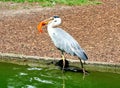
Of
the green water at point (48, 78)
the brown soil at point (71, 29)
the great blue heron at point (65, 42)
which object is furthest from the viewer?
the brown soil at point (71, 29)

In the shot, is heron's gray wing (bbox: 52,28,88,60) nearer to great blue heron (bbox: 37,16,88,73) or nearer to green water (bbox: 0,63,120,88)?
Answer: great blue heron (bbox: 37,16,88,73)

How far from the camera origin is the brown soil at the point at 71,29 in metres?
9.90

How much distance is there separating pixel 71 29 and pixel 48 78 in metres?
3.68

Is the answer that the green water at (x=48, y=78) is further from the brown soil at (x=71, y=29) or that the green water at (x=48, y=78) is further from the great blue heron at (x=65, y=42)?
the brown soil at (x=71, y=29)

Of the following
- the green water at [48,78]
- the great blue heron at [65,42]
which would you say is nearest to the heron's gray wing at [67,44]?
the great blue heron at [65,42]

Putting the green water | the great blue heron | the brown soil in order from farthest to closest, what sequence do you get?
the brown soil < the great blue heron < the green water

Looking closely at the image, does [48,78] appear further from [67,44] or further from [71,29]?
[71,29]

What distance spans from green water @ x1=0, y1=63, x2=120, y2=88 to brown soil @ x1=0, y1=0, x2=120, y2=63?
0.68 m

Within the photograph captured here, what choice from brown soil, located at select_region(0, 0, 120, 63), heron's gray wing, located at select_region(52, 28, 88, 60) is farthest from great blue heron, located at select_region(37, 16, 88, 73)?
brown soil, located at select_region(0, 0, 120, 63)

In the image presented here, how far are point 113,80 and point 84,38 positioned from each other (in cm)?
278

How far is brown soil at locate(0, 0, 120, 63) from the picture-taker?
9898 mm

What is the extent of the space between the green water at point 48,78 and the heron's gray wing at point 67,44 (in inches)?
19.2

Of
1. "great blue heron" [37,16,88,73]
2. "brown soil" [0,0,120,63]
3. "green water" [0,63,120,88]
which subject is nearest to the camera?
"green water" [0,63,120,88]

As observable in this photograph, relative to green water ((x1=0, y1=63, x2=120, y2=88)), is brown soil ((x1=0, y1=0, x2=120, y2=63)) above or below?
above
